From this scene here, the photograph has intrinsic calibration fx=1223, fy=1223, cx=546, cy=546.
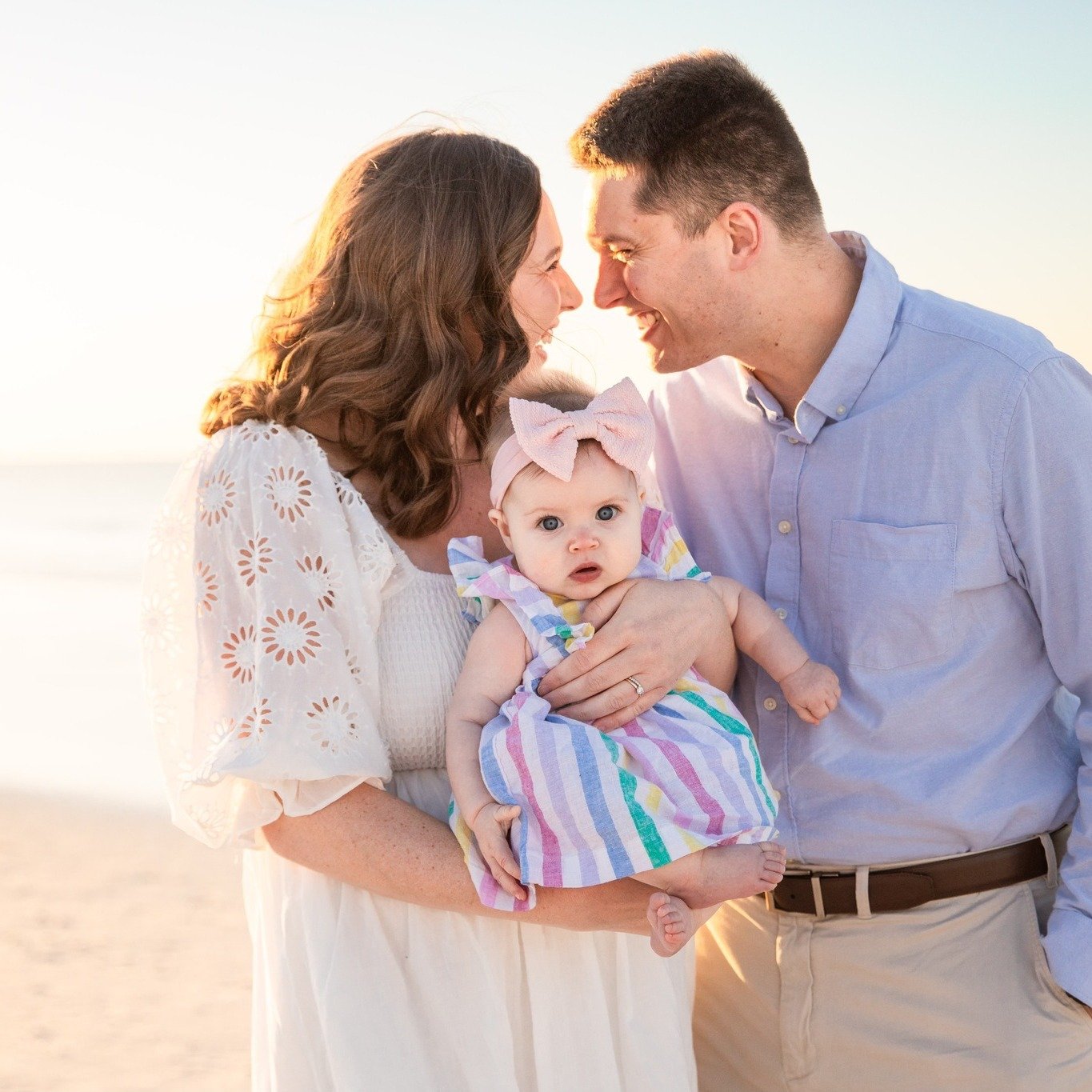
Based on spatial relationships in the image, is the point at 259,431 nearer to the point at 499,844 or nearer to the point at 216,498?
the point at 216,498

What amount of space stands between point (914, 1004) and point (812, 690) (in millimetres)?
748

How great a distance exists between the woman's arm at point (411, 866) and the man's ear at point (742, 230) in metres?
1.51

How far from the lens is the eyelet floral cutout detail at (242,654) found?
86.7 inches

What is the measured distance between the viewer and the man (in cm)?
249

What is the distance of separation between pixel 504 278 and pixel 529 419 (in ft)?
1.57

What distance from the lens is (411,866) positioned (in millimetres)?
2172

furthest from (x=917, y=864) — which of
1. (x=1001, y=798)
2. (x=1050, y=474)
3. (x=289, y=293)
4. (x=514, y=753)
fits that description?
(x=289, y=293)

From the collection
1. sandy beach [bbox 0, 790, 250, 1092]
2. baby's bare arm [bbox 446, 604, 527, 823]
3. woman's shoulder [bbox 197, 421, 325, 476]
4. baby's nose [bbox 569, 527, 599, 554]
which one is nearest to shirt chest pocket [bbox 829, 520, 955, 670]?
baby's nose [bbox 569, 527, 599, 554]

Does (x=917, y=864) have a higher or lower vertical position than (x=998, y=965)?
higher

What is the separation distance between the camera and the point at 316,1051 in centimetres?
227

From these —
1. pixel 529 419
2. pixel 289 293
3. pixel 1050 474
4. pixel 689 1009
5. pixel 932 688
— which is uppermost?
pixel 289 293

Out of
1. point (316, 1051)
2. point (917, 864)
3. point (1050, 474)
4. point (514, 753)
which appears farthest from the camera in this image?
point (917, 864)

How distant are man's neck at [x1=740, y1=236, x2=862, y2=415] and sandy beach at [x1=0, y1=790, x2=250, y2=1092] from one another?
2.92 m

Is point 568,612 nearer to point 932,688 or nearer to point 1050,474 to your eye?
point 932,688
